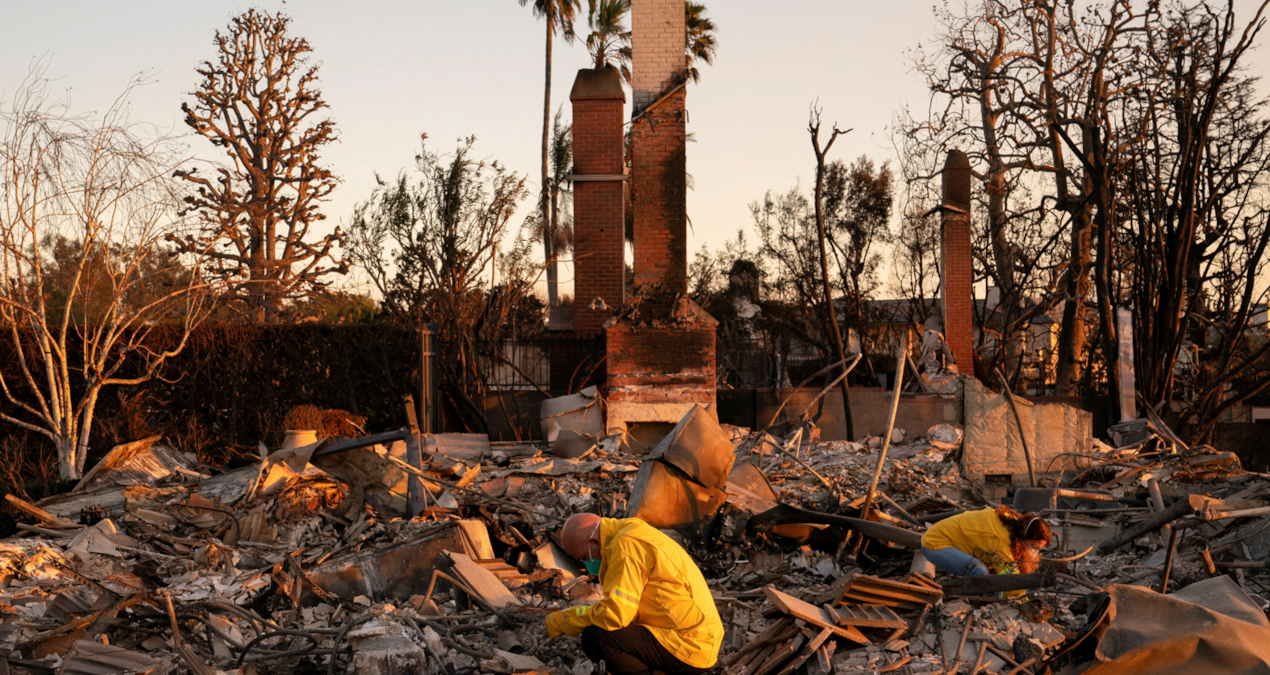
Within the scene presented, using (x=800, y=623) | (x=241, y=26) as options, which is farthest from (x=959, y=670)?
(x=241, y=26)

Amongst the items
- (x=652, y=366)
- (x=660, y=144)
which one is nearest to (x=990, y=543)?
(x=652, y=366)

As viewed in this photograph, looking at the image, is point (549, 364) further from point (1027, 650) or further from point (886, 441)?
point (1027, 650)

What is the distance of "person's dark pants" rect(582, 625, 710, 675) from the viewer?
4391 millimetres

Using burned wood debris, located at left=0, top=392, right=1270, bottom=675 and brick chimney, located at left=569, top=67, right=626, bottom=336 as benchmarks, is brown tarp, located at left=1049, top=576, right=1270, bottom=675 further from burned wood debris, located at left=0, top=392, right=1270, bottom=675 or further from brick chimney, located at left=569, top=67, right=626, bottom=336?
brick chimney, located at left=569, top=67, right=626, bottom=336

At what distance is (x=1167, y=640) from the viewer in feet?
15.2

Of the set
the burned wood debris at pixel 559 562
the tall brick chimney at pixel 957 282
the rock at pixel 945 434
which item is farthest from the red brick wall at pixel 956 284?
the burned wood debris at pixel 559 562

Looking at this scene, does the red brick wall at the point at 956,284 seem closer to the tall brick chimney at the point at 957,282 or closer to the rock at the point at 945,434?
the tall brick chimney at the point at 957,282

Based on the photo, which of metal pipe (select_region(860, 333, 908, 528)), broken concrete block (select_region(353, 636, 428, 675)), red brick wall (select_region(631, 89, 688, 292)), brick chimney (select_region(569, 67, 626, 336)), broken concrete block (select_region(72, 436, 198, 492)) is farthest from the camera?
brick chimney (select_region(569, 67, 626, 336))

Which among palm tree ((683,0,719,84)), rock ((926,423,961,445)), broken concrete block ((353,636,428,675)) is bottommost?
broken concrete block ((353,636,428,675))

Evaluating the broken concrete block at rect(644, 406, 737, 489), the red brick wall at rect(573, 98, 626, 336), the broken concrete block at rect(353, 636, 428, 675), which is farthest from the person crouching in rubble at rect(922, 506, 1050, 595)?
the red brick wall at rect(573, 98, 626, 336)

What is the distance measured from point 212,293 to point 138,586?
593 centimetres

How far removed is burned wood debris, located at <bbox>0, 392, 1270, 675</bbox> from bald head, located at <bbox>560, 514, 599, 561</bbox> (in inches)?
44.4

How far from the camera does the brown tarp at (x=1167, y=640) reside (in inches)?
180

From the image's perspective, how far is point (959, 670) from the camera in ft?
16.6
